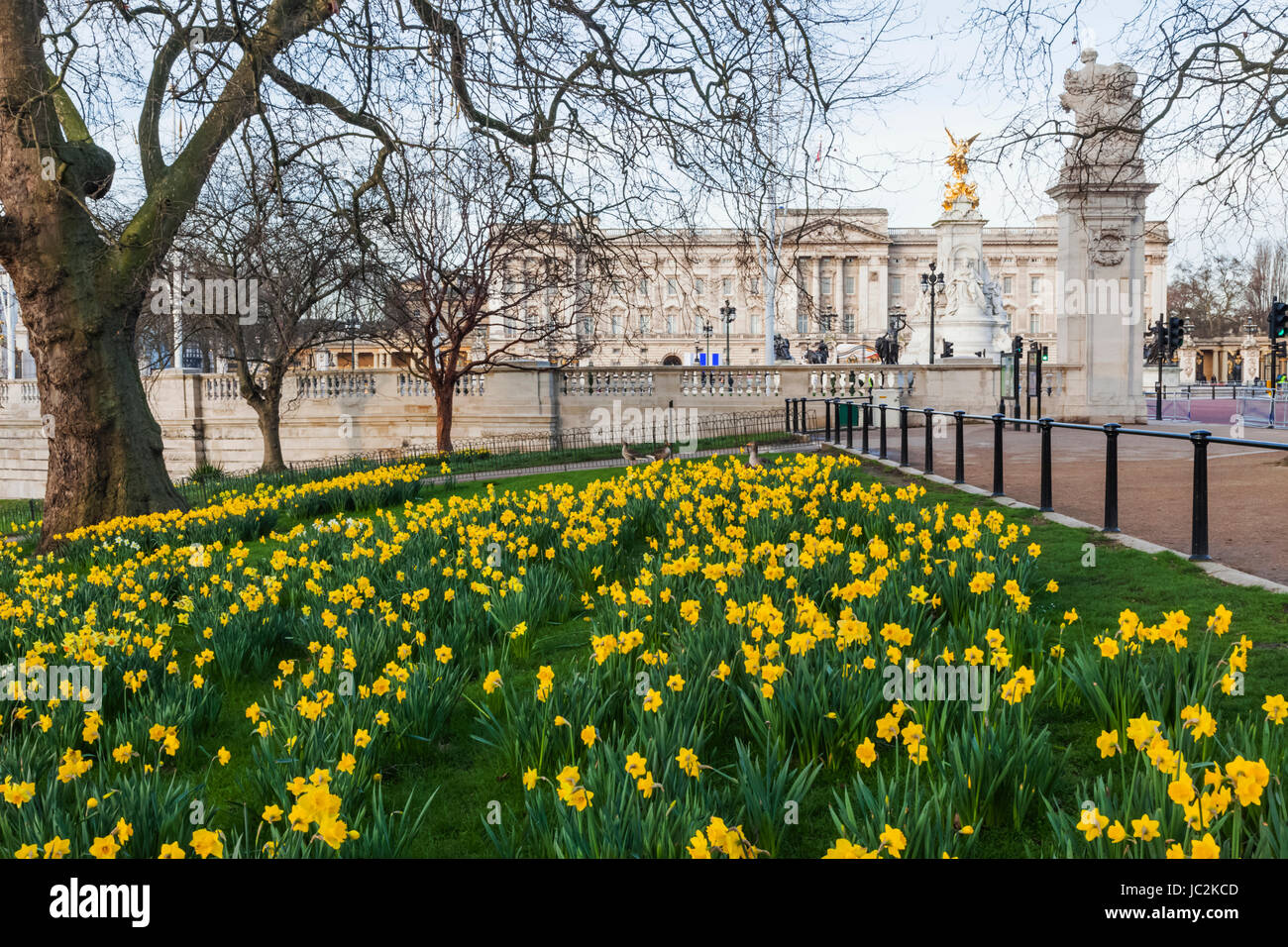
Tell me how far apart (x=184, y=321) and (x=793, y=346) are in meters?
77.7

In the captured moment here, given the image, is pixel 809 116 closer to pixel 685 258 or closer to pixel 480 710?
pixel 685 258

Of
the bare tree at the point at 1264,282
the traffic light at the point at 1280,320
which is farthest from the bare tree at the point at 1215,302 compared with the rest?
the traffic light at the point at 1280,320

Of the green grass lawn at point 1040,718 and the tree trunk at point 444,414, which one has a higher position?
the tree trunk at point 444,414

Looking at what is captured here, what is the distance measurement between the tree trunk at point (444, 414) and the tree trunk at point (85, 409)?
1214 cm

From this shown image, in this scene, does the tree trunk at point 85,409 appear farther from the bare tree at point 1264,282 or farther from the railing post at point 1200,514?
the bare tree at point 1264,282

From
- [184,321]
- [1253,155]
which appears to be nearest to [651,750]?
[1253,155]

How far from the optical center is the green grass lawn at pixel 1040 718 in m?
3.36

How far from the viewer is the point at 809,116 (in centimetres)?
795

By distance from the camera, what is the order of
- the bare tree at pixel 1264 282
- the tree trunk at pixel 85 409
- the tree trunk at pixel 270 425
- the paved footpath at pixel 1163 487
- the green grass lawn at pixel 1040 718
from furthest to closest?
the bare tree at pixel 1264 282 < the tree trunk at pixel 270 425 < the tree trunk at pixel 85 409 < the paved footpath at pixel 1163 487 < the green grass lawn at pixel 1040 718

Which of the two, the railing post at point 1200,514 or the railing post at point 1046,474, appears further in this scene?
the railing post at point 1046,474

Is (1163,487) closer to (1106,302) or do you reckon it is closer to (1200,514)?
(1200,514)

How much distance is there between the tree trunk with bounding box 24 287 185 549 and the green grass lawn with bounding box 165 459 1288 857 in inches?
359

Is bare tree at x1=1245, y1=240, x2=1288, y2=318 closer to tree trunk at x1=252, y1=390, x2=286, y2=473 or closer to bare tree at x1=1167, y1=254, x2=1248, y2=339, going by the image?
bare tree at x1=1167, y1=254, x2=1248, y2=339
